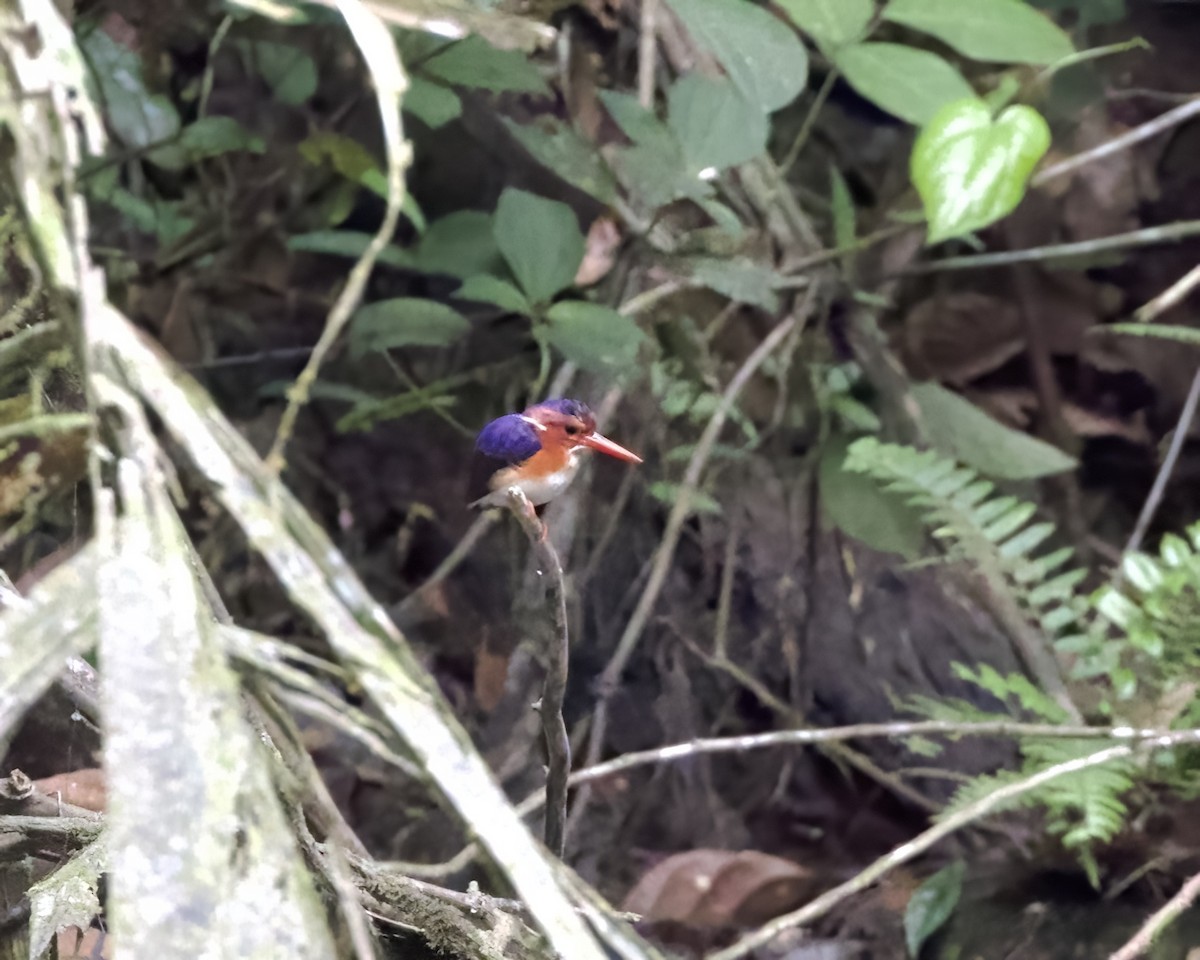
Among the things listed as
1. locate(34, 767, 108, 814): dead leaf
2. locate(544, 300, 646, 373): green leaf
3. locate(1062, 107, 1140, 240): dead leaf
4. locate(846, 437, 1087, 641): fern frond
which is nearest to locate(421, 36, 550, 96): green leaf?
locate(544, 300, 646, 373): green leaf

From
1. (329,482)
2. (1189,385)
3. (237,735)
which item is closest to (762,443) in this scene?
(329,482)

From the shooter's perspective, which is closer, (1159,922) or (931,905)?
(1159,922)

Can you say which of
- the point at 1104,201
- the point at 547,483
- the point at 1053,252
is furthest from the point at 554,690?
the point at 1104,201

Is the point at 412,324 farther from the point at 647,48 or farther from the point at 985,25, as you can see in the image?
the point at 985,25

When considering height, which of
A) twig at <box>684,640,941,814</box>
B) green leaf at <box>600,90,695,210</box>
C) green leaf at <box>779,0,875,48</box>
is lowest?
twig at <box>684,640,941,814</box>

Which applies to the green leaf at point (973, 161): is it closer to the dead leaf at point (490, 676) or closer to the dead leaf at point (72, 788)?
the dead leaf at point (490, 676)

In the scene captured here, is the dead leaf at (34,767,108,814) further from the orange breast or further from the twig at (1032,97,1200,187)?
the twig at (1032,97,1200,187)
